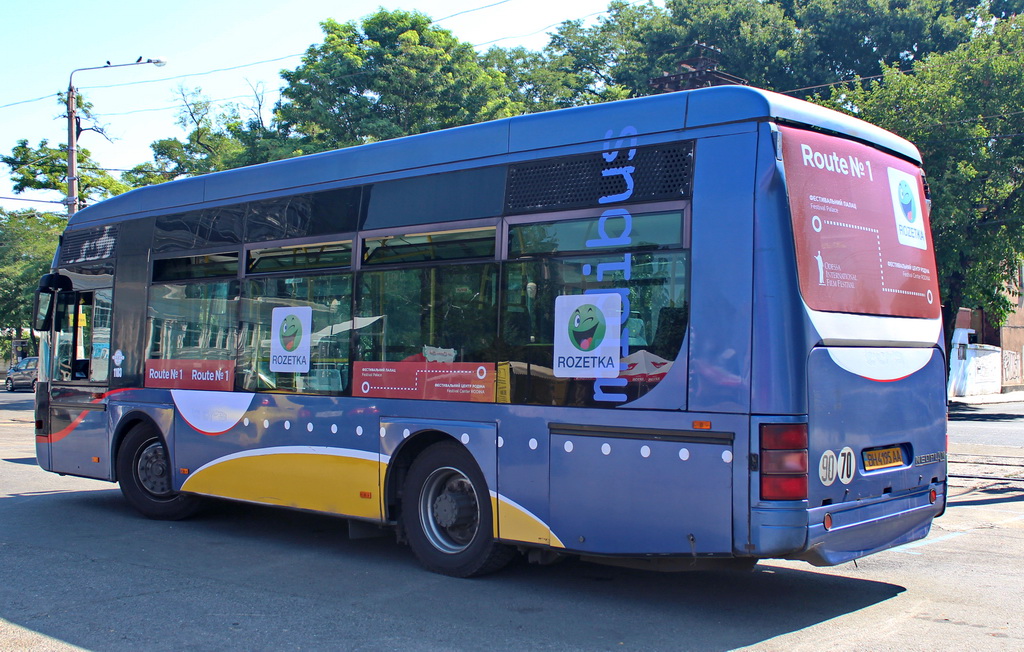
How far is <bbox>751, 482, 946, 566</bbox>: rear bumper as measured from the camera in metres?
5.41

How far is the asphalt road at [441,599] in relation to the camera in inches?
217

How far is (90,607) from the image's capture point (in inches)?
244

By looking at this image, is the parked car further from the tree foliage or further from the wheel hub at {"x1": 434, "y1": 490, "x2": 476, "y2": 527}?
the wheel hub at {"x1": 434, "y1": 490, "x2": 476, "y2": 527}

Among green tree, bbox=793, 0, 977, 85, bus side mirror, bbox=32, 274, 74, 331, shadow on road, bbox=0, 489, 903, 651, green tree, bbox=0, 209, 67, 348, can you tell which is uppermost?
green tree, bbox=793, 0, 977, 85

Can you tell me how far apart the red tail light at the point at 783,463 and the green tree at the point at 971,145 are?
23099 mm

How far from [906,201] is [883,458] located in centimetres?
186

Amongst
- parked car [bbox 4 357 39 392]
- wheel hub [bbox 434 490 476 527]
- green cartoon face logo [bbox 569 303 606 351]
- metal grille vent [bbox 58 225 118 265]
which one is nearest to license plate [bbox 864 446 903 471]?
green cartoon face logo [bbox 569 303 606 351]

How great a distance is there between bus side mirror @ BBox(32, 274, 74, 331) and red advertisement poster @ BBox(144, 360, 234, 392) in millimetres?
1880

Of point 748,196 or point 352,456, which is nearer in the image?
point 748,196

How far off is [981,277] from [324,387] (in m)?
25.3

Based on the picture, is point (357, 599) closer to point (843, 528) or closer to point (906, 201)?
point (843, 528)

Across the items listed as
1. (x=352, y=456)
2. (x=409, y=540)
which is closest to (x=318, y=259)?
(x=352, y=456)

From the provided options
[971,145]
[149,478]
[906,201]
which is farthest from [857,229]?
[971,145]

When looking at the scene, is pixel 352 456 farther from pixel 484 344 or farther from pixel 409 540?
pixel 484 344
